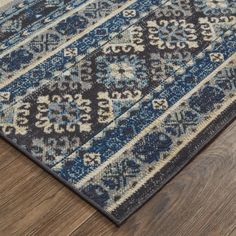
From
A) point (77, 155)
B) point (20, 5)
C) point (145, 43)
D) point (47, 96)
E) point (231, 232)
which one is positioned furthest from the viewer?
point (20, 5)

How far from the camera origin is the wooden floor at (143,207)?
121cm

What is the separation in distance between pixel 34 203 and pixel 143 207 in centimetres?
27

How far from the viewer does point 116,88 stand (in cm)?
153

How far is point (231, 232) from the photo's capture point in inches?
47.1

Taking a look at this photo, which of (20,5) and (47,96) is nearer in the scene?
(47,96)

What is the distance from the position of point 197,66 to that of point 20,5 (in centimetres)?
71

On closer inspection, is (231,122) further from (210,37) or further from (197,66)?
(210,37)

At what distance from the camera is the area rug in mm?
1317

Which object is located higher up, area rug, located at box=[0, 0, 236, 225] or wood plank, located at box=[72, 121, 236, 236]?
area rug, located at box=[0, 0, 236, 225]

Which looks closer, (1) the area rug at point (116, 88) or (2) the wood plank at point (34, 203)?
(2) the wood plank at point (34, 203)

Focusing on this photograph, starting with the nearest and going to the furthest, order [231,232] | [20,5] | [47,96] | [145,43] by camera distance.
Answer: [231,232] < [47,96] < [145,43] < [20,5]

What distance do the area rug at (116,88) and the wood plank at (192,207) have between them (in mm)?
27

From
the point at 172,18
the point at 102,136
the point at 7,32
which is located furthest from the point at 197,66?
the point at 7,32

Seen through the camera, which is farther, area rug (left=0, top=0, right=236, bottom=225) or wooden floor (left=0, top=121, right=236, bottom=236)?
area rug (left=0, top=0, right=236, bottom=225)
